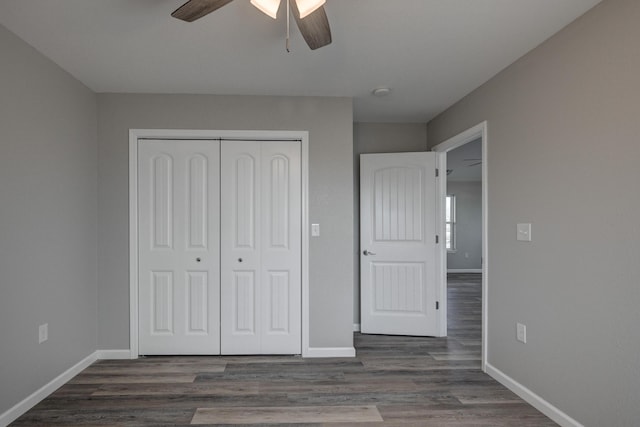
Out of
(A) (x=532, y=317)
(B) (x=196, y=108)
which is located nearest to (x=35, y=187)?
(B) (x=196, y=108)

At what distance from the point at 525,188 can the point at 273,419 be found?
7.65 feet

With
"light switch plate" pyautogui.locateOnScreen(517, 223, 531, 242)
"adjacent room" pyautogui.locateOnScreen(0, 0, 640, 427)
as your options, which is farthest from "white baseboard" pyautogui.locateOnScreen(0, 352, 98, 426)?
"light switch plate" pyautogui.locateOnScreen(517, 223, 531, 242)

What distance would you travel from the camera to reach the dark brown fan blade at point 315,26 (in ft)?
5.07

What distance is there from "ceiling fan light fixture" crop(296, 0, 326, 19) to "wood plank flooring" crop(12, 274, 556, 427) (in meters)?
2.30

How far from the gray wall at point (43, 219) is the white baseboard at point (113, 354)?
0.09 m

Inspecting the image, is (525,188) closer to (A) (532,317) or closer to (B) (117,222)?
(A) (532,317)

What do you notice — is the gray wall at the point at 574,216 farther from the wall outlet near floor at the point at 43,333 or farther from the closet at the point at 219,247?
the wall outlet near floor at the point at 43,333

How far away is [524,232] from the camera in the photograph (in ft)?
7.87

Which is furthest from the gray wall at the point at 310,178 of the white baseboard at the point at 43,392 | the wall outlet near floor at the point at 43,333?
the wall outlet near floor at the point at 43,333

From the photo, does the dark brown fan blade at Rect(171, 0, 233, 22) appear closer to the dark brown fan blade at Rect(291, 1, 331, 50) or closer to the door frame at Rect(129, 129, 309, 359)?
the dark brown fan blade at Rect(291, 1, 331, 50)

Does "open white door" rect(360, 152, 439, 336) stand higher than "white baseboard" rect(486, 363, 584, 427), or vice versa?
"open white door" rect(360, 152, 439, 336)

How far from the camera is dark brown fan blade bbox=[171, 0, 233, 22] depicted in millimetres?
1466

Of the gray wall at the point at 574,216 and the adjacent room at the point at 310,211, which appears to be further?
the adjacent room at the point at 310,211

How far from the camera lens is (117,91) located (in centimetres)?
305
